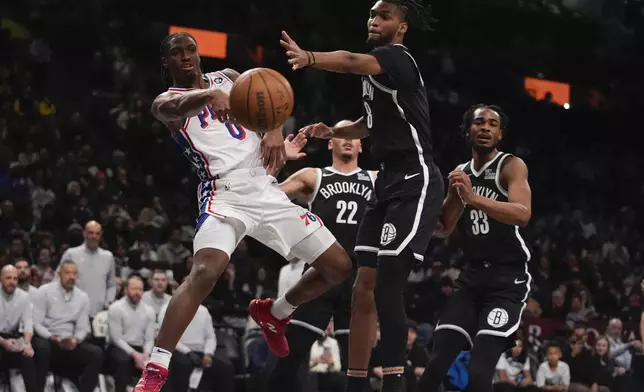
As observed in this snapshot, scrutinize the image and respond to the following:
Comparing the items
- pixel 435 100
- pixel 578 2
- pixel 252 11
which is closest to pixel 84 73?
pixel 252 11

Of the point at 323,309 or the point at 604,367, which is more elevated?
the point at 323,309

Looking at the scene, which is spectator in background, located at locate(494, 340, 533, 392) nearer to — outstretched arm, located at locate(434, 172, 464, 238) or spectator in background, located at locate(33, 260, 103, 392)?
spectator in background, located at locate(33, 260, 103, 392)

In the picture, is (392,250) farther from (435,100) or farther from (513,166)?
(435,100)

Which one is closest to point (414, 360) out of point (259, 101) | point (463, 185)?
point (463, 185)

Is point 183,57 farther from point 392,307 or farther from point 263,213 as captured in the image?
point 392,307

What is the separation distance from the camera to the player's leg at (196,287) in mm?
4824

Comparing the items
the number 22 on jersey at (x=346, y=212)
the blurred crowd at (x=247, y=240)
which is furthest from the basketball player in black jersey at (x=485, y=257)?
the blurred crowd at (x=247, y=240)

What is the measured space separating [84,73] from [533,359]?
8.70 m

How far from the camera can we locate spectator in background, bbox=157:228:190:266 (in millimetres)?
11938

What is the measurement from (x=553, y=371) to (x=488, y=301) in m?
5.77

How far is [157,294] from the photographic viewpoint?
10.1m

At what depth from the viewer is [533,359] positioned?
463 inches

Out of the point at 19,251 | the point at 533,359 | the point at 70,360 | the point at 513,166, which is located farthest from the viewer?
the point at 533,359

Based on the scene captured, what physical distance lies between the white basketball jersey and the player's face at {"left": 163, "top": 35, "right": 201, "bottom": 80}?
121mm
